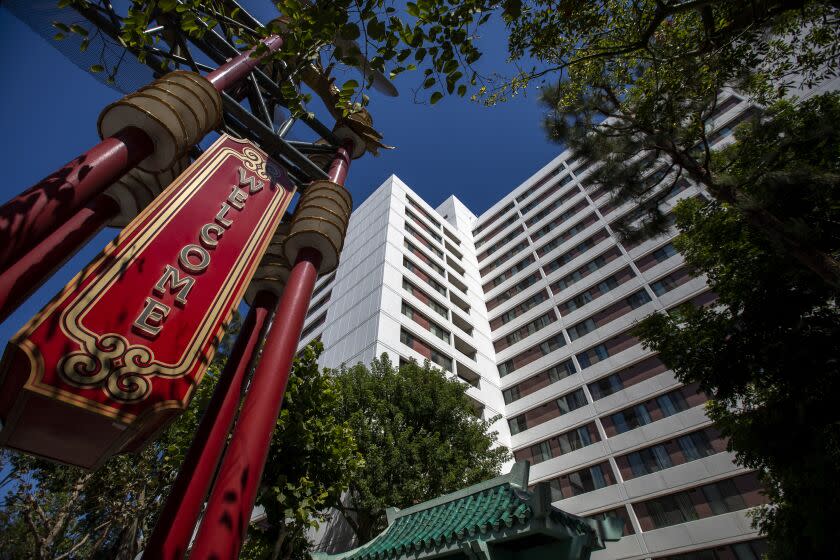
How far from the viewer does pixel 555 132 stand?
10.8 meters

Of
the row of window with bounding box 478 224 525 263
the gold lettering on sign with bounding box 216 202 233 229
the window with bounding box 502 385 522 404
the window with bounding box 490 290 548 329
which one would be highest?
the row of window with bounding box 478 224 525 263

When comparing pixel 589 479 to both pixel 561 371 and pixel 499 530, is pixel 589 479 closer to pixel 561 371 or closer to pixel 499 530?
pixel 561 371

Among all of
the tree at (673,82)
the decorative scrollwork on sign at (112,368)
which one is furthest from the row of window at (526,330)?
the decorative scrollwork on sign at (112,368)

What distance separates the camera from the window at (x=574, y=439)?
22.5 meters

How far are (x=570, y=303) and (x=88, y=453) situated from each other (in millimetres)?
29579

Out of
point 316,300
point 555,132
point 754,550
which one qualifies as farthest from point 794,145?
point 316,300

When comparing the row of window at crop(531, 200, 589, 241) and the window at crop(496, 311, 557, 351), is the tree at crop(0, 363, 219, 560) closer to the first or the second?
the window at crop(496, 311, 557, 351)

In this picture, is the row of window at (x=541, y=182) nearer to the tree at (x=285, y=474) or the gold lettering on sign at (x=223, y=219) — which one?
the tree at (x=285, y=474)

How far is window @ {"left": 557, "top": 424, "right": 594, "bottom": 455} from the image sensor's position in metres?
22.5

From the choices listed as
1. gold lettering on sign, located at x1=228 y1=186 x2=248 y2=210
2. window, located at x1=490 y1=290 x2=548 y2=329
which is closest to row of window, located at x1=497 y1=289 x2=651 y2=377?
window, located at x1=490 y1=290 x2=548 y2=329

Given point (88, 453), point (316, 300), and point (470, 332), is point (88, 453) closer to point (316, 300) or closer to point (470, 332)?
point (470, 332)

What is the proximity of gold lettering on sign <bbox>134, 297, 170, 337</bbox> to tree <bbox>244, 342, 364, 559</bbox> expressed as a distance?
485 cm

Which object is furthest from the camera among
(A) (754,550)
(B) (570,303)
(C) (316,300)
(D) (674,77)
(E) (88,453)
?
(C) (316,300)

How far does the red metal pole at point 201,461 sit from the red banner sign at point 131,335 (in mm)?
644
